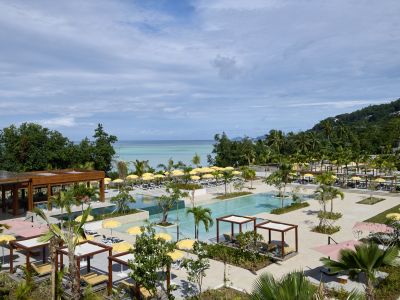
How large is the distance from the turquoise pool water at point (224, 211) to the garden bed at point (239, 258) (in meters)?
3.85

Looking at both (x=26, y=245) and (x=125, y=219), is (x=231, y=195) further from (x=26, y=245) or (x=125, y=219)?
(x=26, y=245)

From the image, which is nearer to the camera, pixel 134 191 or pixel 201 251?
pixel 201 251

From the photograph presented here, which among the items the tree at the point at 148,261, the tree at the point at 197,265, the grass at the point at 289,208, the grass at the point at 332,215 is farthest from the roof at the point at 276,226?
the grass at the point at 289,208

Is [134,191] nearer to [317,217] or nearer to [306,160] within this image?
[317,217]

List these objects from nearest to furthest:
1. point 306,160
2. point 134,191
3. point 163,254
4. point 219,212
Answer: point 163,254
point 219,212
point 134,191
point 306,160

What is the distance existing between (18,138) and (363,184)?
116 feet

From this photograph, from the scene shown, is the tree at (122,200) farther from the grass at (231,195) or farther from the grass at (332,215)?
the grass at (332,215)

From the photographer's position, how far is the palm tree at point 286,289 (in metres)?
6.59

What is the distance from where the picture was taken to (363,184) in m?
39.2

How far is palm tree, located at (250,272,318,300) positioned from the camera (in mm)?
6594

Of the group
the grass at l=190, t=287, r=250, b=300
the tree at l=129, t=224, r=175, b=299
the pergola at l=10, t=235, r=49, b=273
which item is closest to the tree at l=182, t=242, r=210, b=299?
the grass at l=190, t=287, r=250, b=300

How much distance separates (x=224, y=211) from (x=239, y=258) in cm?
1275

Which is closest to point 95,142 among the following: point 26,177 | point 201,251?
point 26,177

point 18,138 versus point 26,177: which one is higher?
point 18,138
